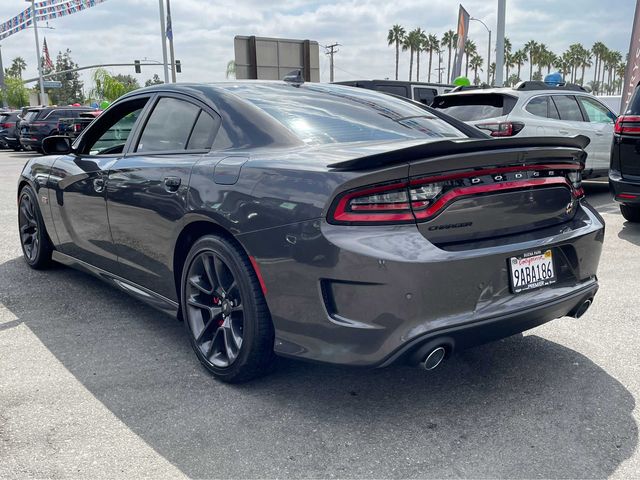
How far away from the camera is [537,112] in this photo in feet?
29.8

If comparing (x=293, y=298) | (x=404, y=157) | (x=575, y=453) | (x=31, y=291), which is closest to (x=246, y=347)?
(x=293, y=298)

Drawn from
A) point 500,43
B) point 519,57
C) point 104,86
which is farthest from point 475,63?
point 500,43

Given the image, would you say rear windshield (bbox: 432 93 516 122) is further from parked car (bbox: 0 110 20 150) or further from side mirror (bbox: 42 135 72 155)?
parked car (bbox: 0 110 20 150)

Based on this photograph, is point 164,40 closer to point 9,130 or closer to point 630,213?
point 9,130

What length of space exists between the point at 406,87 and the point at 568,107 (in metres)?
4.37

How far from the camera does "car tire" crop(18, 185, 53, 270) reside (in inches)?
205

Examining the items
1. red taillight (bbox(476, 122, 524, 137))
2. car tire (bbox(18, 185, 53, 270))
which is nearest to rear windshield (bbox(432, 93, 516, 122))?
red taillight (bbox(476, 122, 524, 137))

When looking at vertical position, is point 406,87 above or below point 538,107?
above

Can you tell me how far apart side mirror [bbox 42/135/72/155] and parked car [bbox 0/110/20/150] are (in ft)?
83.5

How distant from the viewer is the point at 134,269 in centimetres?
384

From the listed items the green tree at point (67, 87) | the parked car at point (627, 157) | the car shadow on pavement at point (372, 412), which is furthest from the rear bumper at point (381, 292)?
the green tree at point (67, 87)

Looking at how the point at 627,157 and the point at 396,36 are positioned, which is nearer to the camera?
the point at 627,157

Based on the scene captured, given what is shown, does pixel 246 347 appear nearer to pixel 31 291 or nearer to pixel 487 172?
pixel 487 172

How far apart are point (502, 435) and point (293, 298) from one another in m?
1.04
